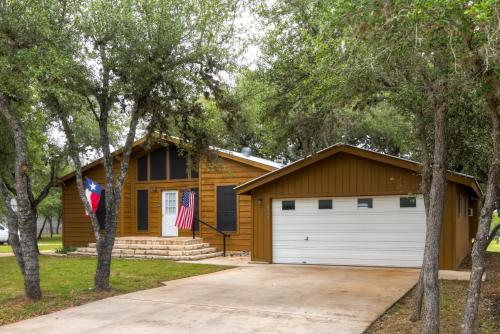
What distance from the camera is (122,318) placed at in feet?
21.9

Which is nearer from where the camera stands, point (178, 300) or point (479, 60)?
point (479, 60)

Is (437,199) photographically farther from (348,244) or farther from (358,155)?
(348,244)

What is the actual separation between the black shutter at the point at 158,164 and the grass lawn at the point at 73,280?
396 cm

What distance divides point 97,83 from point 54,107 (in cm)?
82

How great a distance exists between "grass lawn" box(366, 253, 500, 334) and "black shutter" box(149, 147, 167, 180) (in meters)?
10.8

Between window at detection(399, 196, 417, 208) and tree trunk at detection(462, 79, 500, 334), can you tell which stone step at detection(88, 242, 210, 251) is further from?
tree trunk at detection(462, 79, 500, 334)

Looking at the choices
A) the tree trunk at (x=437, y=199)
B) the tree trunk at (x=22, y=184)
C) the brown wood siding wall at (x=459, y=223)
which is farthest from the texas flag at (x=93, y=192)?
the tree trunk at (x=437, y=199)

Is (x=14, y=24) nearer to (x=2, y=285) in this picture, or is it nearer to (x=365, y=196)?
(x=2, y=285)

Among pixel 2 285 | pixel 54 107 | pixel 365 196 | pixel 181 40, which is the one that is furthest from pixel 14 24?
pixel 365 196

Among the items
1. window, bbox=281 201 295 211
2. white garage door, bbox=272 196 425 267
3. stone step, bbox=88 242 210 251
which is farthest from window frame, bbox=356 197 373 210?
stone step, bbox=88 242 210 251

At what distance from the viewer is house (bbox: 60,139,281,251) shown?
16.1m

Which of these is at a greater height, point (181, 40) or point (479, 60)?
point (181, 40)

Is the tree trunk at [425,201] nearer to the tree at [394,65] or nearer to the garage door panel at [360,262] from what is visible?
the tree at [394,65]

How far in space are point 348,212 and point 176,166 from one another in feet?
23.3
